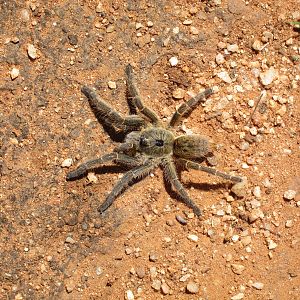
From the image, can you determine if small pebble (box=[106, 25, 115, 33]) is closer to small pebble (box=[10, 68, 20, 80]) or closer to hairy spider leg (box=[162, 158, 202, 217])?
small pebble (box=[10, 68, 20, 80])

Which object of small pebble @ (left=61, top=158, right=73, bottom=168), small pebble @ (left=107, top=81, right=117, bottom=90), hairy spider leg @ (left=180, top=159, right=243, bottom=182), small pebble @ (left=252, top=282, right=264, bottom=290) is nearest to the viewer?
small pebble @ (left=252, top=282, right=264, bottom=290)

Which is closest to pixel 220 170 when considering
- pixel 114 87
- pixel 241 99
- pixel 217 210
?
pixel 217 210

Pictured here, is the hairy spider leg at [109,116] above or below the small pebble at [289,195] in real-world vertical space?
above

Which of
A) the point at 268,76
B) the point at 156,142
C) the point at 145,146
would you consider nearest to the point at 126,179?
the point at 145,146

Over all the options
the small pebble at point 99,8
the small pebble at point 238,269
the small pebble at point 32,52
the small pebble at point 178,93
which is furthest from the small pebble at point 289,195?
the small pebble at point 32,52

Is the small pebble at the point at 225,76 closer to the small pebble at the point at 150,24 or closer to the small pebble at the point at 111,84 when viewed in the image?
the small pebble at the point at 150,24

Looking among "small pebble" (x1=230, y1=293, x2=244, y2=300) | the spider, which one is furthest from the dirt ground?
the spider
